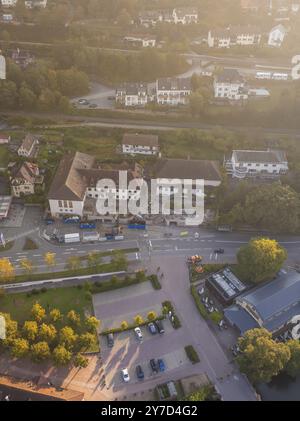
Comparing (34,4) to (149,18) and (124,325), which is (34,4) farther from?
(124,325)

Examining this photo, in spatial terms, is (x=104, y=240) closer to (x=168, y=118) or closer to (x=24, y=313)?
(x=24, y=313)

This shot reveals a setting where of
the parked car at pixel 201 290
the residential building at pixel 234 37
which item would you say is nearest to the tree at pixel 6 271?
the parked car at pixel 201 290

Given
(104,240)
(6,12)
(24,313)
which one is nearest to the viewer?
(24,313)

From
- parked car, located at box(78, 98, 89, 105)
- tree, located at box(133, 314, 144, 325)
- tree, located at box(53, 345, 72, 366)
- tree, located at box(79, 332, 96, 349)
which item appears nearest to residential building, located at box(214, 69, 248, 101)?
parked car, located at box(78, 98, 89, 105)

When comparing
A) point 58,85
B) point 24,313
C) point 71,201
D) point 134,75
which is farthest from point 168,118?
point 24,313

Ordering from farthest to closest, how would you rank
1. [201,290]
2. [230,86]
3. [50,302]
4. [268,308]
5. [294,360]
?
[230,86], [201,290], [50,302], [268,308], [294,360]

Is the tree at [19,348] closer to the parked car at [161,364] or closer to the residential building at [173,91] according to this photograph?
the parked car at [161,364]

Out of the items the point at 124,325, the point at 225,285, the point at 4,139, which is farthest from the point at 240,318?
the point at 4,139
